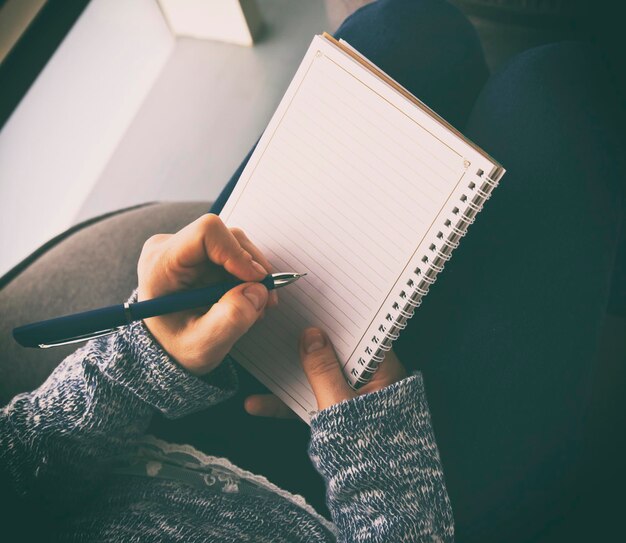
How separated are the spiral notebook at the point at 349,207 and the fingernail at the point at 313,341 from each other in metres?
0.02

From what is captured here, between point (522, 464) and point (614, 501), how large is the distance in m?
0.45

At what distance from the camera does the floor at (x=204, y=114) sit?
113cm

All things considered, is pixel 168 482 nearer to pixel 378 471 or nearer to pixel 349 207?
pixel 378 471

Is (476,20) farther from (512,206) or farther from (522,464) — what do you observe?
(522,464)

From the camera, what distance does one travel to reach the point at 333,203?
530 mm

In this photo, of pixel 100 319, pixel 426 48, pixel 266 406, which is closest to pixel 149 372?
pixel 100 319

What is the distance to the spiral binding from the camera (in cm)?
47

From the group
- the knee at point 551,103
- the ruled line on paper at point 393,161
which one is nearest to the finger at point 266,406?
the ruled line on paper at point 393,161

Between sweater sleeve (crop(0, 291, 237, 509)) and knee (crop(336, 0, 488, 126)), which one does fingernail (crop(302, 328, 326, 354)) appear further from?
knee (crop(336, 0, 488, 126))

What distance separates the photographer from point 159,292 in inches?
19.2

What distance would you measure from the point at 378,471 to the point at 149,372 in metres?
0.26

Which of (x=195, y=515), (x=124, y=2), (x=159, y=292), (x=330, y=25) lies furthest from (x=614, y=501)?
(x=124, y=2)

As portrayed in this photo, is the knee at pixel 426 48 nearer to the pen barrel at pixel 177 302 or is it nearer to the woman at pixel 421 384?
the woman at pixel 421 384

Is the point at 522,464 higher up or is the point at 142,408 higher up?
the point at 522,464
